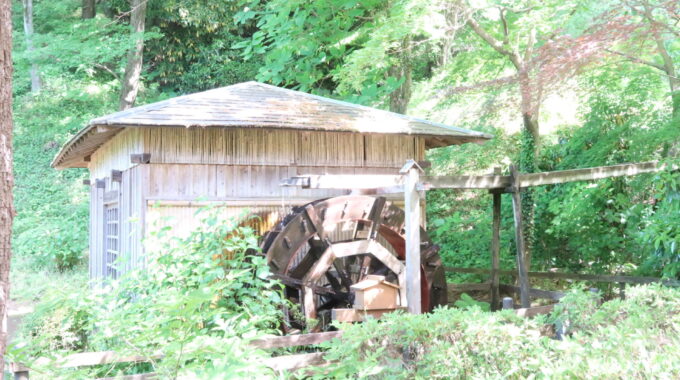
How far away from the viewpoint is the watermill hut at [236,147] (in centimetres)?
798

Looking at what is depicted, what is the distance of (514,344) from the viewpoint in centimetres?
434

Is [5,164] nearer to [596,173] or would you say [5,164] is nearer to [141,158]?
[141,158]

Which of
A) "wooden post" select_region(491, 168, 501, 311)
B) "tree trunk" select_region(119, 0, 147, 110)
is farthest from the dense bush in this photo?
"tree trunk" select_region(119, 0, 147, 110)

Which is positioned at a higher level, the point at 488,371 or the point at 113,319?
the point at 113,319

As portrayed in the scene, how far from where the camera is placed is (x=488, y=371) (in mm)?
4367

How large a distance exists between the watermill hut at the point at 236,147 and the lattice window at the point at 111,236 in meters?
0.05

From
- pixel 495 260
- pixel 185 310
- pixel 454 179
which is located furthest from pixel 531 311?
pixel 185 310

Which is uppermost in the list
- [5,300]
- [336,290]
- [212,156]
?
[212,156]

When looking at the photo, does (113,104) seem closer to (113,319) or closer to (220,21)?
(220,21)

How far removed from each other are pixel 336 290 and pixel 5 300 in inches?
272

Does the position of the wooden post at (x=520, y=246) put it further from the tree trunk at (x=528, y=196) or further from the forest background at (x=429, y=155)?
the tree trunk at (x=528, y=196)

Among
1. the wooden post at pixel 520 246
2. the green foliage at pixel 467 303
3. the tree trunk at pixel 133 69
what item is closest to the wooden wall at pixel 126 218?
the green foliage at pixel 467 303

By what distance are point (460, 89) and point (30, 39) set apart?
15.2 meters

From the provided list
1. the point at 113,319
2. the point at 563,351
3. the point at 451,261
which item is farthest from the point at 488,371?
the point at 451,261
